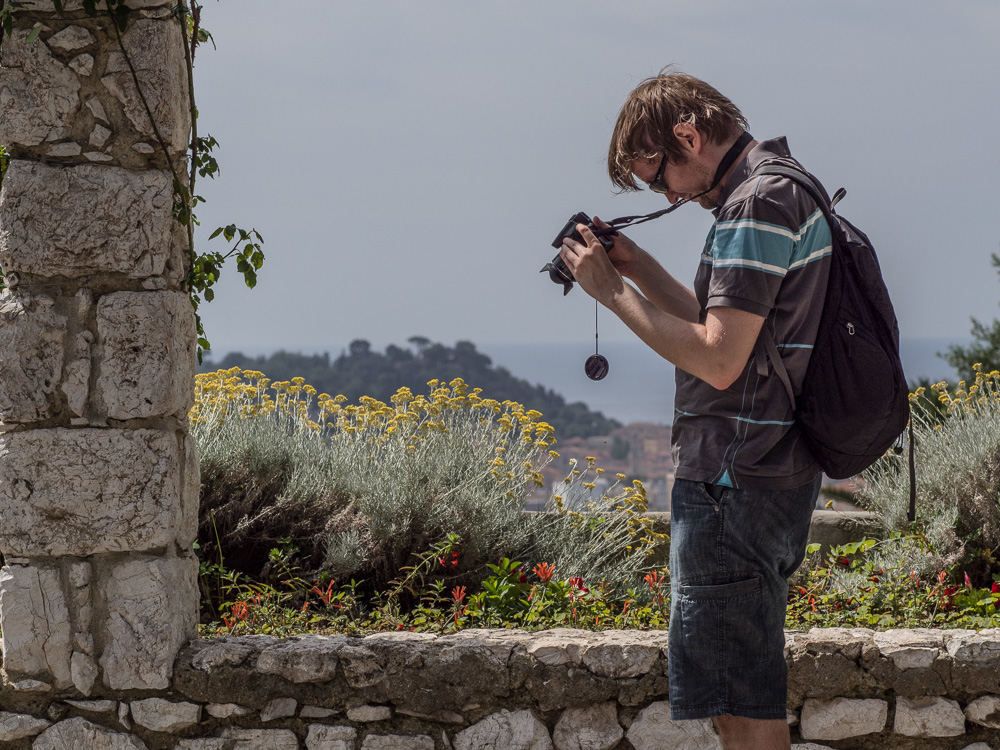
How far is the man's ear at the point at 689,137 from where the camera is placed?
204cm

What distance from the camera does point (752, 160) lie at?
2.03 meters

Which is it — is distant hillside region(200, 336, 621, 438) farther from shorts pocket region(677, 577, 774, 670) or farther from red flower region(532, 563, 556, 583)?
shorts pocket region(677, 577, 774, 670)

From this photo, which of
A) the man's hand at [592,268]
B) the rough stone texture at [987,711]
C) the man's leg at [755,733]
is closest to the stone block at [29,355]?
the man's hand at [592,268]

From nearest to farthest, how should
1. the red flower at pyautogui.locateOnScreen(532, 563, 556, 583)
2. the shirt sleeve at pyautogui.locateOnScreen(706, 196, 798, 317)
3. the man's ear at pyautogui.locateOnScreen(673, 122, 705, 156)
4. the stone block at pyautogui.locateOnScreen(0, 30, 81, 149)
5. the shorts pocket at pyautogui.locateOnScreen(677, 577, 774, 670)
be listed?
the shirt sleeve at pyautogui.locateOnScreen(706, 196, 798, 317) < the shorts pocket at pyautogui.locateOnScreen(677, 577, 774, 670) < the man's ear at pyautogui.locateOnScreen(673, 122, 705, 156) < the stone block at pyautogui.locateOnScreen(0, 30, 81, 149) < the red flower at pyautogui.locateOnScreen(532, 563, 556, 583)

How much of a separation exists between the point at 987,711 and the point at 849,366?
1.42 meters

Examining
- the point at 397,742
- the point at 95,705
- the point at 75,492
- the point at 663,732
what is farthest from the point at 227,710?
the point at 663,732

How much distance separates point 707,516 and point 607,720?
103 cm

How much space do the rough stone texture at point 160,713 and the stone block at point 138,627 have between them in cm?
5

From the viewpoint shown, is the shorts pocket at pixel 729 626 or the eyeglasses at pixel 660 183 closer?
the shorts pocket at pixel 729 626

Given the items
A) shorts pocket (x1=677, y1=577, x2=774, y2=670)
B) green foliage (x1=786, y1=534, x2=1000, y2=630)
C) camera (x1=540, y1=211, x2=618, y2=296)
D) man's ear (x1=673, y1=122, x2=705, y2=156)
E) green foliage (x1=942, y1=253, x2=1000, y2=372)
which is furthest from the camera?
green foliage (x1=942, y1=253, x2=1000, y2=372)

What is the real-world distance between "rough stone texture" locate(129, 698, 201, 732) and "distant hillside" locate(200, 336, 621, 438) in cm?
1775

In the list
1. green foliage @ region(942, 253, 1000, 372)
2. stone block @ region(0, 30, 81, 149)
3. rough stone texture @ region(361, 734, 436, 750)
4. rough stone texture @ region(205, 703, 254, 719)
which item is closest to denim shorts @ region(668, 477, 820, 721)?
rough stone texture @ region(361, 734, 436, 750)

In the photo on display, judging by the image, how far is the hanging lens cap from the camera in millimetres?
2242

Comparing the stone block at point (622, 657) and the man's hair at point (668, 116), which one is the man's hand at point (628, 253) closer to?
the man's hair at point (668, 116)
